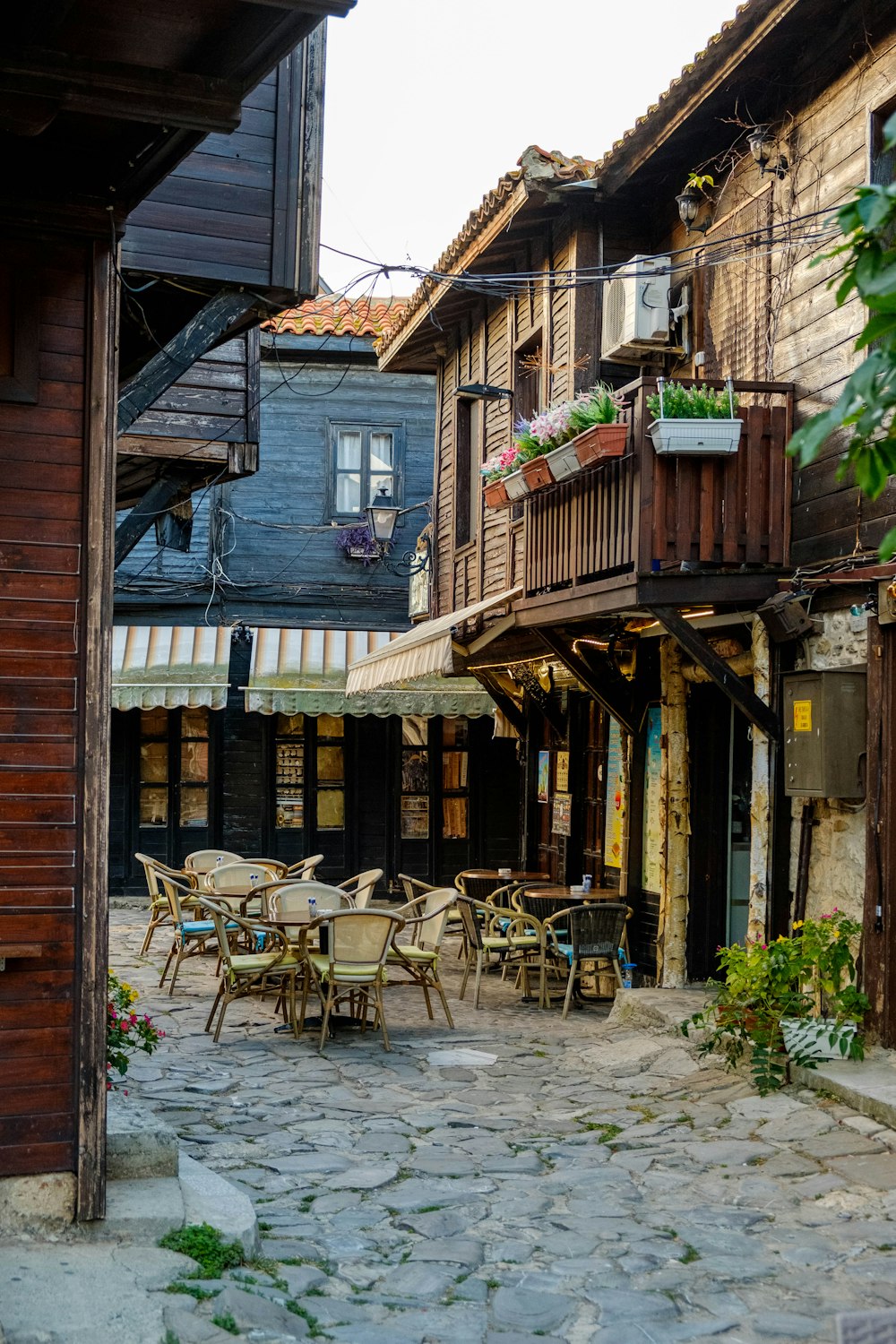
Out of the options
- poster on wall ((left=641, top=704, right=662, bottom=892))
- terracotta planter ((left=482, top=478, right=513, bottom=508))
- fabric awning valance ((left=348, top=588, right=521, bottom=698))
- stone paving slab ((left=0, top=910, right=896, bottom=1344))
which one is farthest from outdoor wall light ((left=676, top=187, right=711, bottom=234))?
stone paving slab ((left=0, top=910, right=896, bottom=1344))

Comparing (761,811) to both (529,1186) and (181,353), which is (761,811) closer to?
(529,1186)

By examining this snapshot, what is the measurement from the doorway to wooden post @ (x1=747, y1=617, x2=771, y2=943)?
1.79 m

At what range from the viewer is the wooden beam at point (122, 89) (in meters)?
4.10

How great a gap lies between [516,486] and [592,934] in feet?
12.5

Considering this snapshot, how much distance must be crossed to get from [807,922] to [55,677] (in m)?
5.11

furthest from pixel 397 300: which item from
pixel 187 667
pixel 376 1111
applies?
pixel 376 1111

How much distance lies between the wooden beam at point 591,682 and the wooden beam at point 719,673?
2863 mm

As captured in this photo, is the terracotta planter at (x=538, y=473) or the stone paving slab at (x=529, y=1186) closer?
the stone paving slab at (x=529, y=1186)

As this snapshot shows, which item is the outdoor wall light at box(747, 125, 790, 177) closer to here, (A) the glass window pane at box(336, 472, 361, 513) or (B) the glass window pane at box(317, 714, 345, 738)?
(A) the glass window pane at box(336, 472, 361, 513)

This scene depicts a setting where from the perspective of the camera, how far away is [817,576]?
8.46 meters

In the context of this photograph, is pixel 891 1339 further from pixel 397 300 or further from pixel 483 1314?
pixel 397 300

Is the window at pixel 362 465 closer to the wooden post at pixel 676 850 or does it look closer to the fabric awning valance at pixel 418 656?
the fabric awning valance at pixel 418 656

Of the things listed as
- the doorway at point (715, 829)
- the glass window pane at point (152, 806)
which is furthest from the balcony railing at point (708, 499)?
the glass window pane at point (152, 806)

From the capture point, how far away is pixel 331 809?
1920 cm
